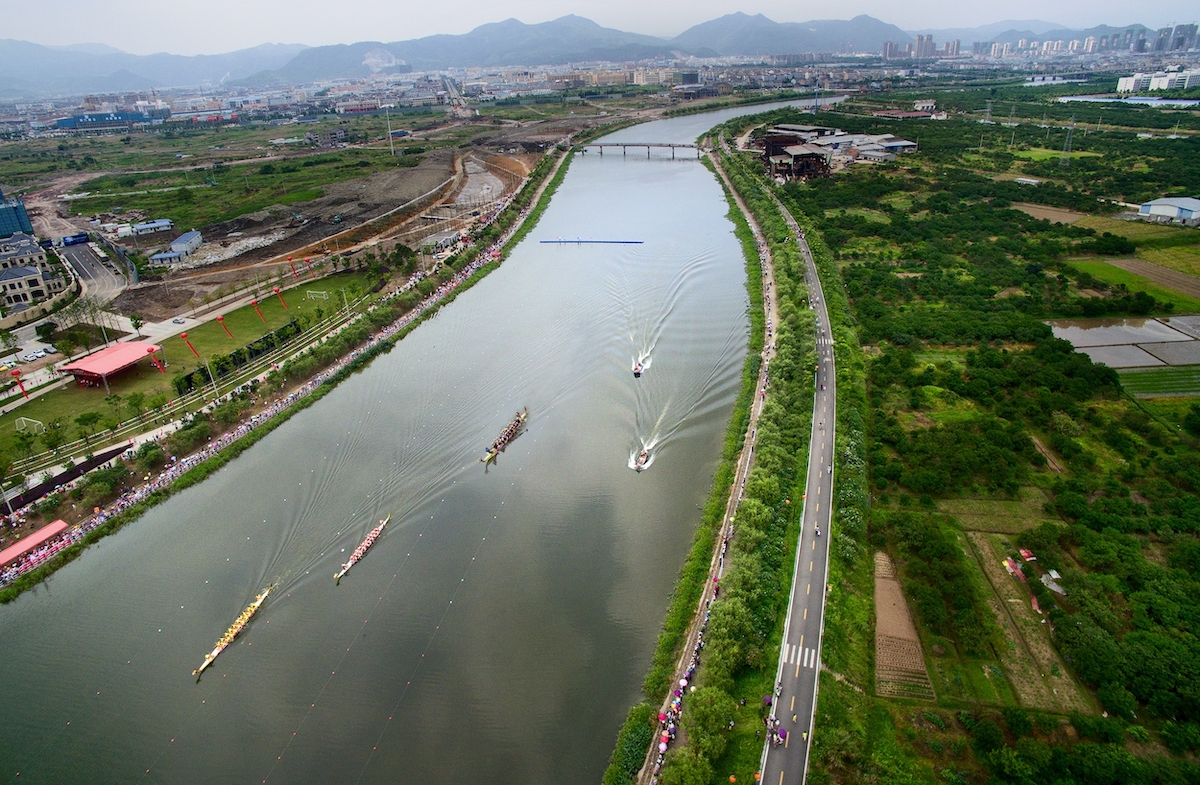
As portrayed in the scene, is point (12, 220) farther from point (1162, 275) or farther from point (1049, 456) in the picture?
point (1162, 275)

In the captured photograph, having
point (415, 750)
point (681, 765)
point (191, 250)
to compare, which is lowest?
point (415, 750)

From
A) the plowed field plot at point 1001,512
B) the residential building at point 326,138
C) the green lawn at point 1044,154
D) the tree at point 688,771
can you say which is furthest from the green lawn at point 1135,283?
the residential building at point 326,138

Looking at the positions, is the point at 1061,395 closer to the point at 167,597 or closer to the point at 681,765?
the point at 681,765

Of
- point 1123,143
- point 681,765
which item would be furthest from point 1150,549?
point 1123,143

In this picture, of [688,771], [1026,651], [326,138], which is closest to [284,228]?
[688,771]

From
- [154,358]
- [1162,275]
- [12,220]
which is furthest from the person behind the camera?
[12,220]
